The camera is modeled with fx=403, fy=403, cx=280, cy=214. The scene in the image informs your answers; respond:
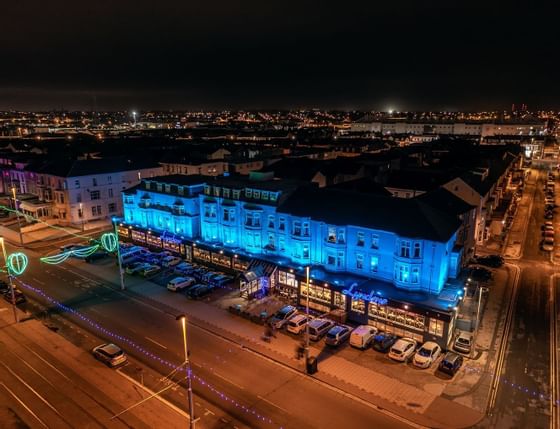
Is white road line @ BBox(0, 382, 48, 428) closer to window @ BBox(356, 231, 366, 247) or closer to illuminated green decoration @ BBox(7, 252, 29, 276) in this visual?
illuminated green decoration @ BBox(7, 252, 29, 276)

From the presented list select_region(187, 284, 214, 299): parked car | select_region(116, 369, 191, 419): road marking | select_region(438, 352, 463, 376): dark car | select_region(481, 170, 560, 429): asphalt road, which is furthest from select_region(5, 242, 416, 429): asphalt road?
select_region(481, 170, 560, 429): asphalt road

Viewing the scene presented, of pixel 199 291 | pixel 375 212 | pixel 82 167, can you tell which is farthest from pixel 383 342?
pixel 82 167

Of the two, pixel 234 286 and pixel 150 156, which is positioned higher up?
pixel 150 156

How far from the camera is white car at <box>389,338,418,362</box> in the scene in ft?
114

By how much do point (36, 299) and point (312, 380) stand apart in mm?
34406

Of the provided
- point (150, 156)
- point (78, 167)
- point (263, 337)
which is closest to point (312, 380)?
point (263, 337)

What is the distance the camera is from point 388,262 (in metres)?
41.6

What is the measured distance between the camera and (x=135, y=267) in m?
55.0

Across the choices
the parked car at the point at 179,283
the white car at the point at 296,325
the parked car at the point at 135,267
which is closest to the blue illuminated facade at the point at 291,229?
the parked car at the point at 179,283

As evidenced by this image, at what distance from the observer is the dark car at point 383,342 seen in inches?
1432

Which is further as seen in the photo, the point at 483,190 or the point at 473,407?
the point at 483,190

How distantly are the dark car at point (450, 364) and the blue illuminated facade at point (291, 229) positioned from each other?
7.19m

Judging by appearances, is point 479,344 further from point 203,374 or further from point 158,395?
point 158,395

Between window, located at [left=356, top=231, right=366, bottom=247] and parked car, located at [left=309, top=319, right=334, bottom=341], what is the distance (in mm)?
8687
